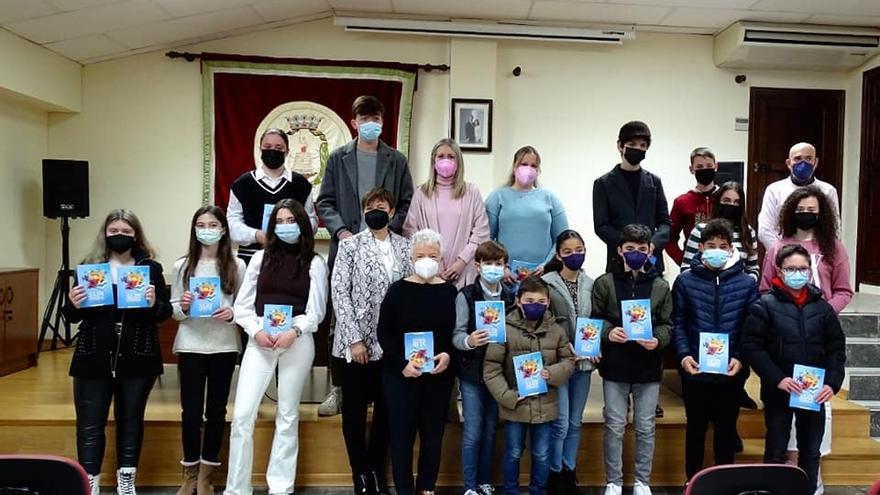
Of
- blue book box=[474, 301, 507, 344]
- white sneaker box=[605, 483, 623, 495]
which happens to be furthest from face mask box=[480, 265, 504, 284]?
white sneaker box=[605, 483, 623, 495]

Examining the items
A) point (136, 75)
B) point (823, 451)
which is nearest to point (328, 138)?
point (136, 75)

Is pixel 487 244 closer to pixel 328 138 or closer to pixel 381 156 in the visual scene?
pixel 381 156

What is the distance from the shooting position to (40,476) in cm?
159

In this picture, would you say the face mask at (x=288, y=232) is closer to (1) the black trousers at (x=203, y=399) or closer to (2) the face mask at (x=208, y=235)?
(2) the face mask at (x=208, y=235)

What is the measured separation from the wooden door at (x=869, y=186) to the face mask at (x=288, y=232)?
224 inches

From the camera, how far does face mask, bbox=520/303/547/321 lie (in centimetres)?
281

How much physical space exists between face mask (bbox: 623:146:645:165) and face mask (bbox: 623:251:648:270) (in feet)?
2.17

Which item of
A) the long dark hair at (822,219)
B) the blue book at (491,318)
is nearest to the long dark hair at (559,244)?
the blue book at (491,318)

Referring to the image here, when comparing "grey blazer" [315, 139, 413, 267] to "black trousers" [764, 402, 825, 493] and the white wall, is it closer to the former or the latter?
"black trousers" [764, 402, 825, 493]

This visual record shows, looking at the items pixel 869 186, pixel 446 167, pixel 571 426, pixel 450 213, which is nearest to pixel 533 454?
pixel 571 426

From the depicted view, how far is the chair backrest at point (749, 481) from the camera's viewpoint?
165 cm

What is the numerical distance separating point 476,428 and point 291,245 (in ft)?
3.92

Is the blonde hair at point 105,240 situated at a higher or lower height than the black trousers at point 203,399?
higher

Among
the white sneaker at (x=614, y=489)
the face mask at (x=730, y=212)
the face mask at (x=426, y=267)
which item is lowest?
the white sneaker at (x=614, y=489)
